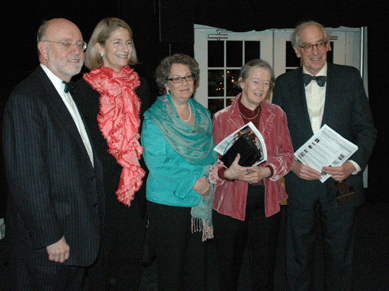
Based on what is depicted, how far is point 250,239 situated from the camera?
2055 millimetres

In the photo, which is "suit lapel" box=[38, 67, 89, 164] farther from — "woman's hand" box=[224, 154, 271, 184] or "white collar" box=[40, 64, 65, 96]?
"woman's hand" box=[224, 154, 271, 184]

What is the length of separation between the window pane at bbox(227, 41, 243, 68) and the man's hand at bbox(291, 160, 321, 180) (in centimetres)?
320

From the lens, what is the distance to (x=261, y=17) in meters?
4.46

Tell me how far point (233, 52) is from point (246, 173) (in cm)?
348

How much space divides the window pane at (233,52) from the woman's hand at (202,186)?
11.1 feet

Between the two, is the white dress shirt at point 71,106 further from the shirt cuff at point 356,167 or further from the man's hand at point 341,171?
the shirt cuff at point 356,167

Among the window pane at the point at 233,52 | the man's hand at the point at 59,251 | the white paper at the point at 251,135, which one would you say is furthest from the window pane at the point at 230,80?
the man's hand at the point at 59,251

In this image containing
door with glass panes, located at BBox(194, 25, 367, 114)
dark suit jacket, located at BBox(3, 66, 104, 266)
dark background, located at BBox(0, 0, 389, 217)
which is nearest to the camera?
dark suit jacket, located at BBox(3, 66, 104, 266)

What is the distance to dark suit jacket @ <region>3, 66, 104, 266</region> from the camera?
53.3 inches

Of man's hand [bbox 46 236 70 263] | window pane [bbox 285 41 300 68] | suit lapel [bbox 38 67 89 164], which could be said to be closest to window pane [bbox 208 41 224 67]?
window pane [bbox 285 41 300 68]

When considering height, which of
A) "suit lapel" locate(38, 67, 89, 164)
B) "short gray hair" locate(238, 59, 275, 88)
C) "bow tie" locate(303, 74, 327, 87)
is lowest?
"suit lapel" locate(38, 67, 89, 164)

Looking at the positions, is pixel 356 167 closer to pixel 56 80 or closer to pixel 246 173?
pixel 246 173

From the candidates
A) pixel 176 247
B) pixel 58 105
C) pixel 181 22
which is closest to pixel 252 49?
pixel 181 22

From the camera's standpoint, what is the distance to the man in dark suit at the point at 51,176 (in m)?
1.36
